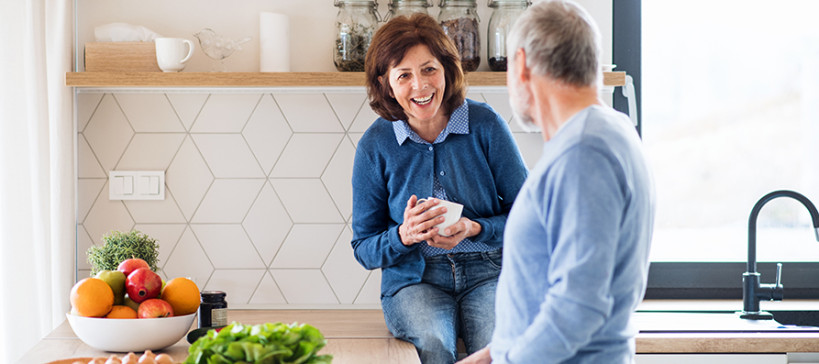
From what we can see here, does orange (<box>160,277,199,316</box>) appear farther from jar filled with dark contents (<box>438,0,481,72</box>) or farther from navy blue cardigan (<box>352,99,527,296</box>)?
jar filled with dark contents (<box>438,0,481,72</box>)

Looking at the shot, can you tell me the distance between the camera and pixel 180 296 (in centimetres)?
170

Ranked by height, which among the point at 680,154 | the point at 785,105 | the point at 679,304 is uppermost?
the point at 785,105

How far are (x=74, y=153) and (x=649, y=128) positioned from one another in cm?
183

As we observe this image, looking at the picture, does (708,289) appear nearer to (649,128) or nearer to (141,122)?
(649,128)

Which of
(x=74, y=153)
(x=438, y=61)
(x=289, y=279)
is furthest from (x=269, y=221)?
(x=438, y=61)

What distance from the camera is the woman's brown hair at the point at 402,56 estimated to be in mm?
1982

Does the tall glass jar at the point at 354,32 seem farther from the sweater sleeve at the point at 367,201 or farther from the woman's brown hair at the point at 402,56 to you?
the sweater sleeve at the point at 367,201

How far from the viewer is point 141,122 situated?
2387mm

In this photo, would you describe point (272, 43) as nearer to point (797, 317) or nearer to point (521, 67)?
point (521, 67)

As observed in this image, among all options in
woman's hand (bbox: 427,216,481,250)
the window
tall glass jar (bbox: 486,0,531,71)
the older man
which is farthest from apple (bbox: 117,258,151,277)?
the window

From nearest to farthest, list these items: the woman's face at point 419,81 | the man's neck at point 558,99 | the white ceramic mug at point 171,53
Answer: the man's neck at point 558,99, the woman's face at point 419,81, the white ceramic mug at point 171,53

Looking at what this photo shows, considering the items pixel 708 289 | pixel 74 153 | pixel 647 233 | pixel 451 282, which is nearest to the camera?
pixel 647 233

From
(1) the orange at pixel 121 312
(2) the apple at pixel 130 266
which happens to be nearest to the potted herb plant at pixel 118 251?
(2) the apple at pixel 130 266

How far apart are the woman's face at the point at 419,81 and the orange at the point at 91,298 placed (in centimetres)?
84
